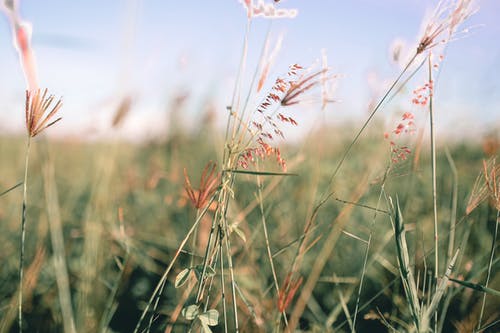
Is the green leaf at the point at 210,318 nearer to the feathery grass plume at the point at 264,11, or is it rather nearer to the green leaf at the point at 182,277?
the green leaf at the point at 182,277

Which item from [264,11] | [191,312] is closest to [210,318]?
[191,312]

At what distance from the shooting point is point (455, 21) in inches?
31.7

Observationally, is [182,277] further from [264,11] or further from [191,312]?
[264,11]

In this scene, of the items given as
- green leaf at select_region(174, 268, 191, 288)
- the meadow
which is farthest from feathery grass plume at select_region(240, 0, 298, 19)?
green leaf at select_region(174, 268, 191, 288)

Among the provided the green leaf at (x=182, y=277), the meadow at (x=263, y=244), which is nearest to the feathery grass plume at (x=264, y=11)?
the meadow at (x=263, y=244)

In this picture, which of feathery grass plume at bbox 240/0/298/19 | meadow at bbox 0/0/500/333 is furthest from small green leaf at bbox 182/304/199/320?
feathery grass plume at bbox 240/0/298/19

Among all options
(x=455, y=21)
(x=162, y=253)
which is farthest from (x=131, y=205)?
(x=455, y=21)

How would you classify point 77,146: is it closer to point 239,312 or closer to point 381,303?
point 239,312

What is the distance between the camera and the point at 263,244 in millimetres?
1404

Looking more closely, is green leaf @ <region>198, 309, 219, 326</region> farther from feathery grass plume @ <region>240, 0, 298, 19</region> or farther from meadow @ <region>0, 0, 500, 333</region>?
feathery grass plume @ <region>240, 0, 298, 19</region>

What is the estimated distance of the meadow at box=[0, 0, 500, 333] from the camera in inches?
30.6

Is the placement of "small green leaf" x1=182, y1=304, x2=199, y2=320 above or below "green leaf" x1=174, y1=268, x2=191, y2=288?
below

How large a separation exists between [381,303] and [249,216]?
0.74 m

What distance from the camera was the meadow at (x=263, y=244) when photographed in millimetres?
777
